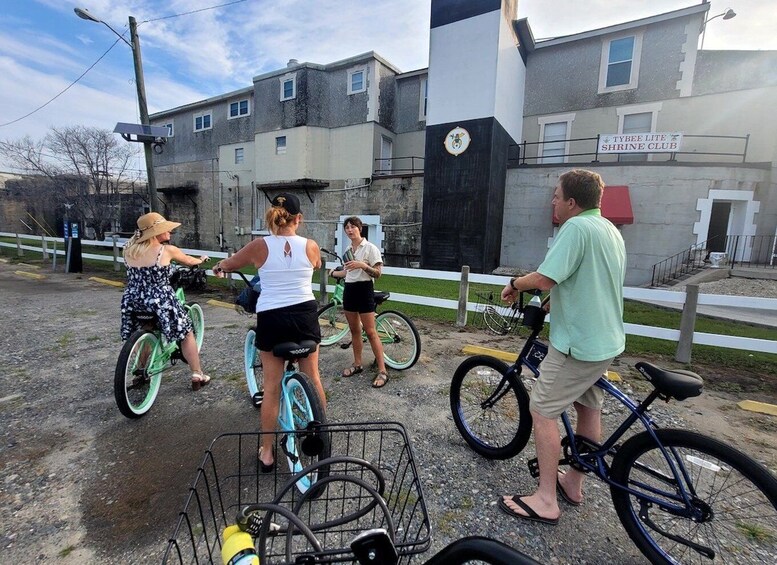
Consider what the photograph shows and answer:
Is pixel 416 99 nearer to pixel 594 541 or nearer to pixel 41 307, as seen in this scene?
pixel 41 307

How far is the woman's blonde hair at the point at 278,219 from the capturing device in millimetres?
2627

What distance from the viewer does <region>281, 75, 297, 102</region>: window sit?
19562 millimetres

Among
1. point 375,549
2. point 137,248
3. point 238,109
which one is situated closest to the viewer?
point 375,549

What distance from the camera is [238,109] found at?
22.9 m

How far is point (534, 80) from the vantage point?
15602mm

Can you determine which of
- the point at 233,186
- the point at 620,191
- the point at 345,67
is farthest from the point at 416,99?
the point at 233,186

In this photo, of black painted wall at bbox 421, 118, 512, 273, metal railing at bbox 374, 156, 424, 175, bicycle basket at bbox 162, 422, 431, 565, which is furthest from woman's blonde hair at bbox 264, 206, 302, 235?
metal railing at bbox 374, 156, 424, 175

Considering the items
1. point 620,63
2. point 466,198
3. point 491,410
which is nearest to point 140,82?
point 466,198

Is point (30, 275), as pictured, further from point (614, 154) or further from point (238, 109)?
point (614, 154)

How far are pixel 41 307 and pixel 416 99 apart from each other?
16.9 meters

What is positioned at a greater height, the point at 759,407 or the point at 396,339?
the point at 396,339

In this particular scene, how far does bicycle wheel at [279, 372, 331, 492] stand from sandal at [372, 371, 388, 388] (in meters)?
1.47

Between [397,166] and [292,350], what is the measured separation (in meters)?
18.5

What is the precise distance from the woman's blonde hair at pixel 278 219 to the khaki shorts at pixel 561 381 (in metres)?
1.93
